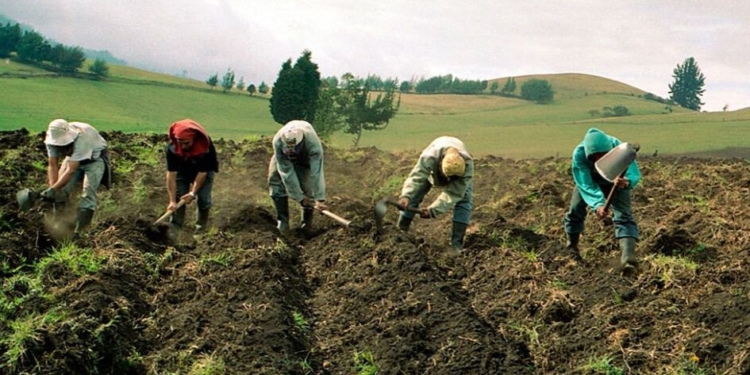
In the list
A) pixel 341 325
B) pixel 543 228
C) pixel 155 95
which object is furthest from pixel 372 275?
pixel 155 95

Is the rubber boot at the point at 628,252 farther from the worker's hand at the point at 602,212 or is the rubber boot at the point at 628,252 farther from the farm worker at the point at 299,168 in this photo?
the farm worker at the point at 299,168

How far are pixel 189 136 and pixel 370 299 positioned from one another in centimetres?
306

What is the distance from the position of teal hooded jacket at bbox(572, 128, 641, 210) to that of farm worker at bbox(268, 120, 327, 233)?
109 inches

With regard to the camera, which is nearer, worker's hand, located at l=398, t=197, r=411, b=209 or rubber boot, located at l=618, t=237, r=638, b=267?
rubber boot, located at l=618, t=237, r=638, b=267

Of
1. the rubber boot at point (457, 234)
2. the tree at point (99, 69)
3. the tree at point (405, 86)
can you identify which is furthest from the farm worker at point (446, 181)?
the tree at point (405, 86)

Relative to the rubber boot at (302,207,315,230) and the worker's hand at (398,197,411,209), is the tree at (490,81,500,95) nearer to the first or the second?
the rubber boot at (302,207,315,230)

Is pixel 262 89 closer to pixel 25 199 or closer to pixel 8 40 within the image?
pixel 8 40

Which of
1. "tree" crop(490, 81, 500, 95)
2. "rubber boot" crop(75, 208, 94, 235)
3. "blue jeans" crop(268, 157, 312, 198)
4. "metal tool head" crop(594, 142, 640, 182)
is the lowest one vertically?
"rubber boot" crop(75, 208, 94, 235)

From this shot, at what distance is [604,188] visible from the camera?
22.7 ft

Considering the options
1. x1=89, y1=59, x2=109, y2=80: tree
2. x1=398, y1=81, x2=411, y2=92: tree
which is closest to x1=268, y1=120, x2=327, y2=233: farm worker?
x1=89, y1=59, x2=109, y2=80: tree

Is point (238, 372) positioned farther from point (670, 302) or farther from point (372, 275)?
point (670, 302)

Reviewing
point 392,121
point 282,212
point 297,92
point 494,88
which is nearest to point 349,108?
point 297,92

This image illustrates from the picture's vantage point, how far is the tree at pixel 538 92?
64.9 meters

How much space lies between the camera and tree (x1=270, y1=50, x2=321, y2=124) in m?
34.3
